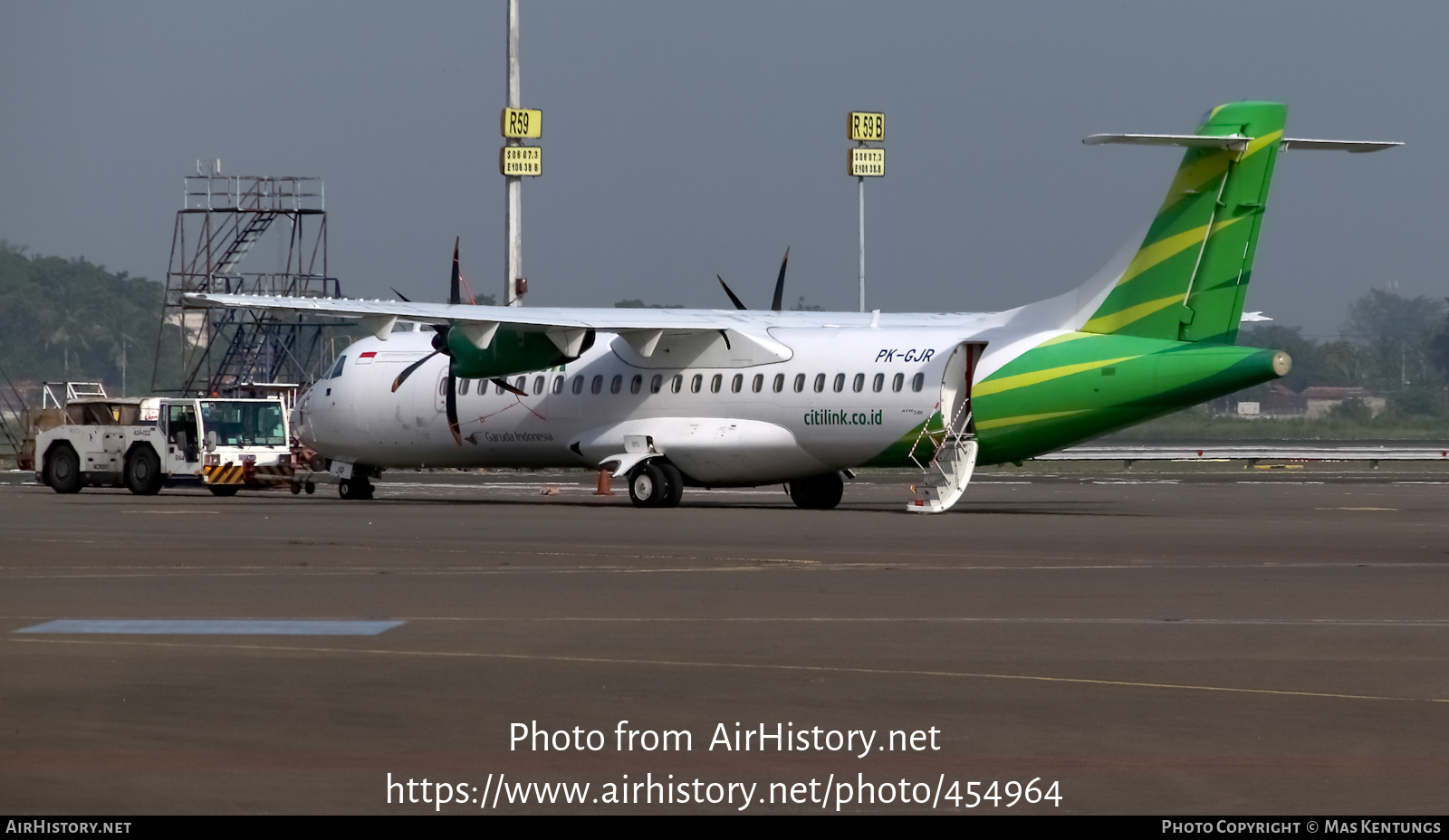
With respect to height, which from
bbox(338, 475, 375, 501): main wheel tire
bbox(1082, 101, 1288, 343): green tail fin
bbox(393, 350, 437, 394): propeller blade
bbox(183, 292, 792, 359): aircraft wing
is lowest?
bbox(338, 475, 375, 501): main wheel tire

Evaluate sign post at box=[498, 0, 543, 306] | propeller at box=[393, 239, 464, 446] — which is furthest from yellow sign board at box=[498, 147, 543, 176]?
propeller at box=[393, 239, 464, 446]

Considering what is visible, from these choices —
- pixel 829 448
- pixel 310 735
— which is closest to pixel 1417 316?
pixel 829 448

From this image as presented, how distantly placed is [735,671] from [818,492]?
19790mm

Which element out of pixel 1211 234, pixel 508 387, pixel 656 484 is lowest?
pixel 656 484

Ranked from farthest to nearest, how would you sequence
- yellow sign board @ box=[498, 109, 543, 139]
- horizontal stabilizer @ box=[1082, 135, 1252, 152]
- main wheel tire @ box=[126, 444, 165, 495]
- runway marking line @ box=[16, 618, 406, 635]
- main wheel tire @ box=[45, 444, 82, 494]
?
yellow sign board @ box=[498, 109, 543, 139]
main wheel tire @ box=[45, 444, 82, 494]
main wheel tire @ box=[126, 444, 165, 495]
horizontal stabilizer @ box=[1082, 135, 1252, 152]
runway marking line @ box=[16, 618, 406, 635]

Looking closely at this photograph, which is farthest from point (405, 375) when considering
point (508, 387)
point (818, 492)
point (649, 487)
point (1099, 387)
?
point (1099, 387)

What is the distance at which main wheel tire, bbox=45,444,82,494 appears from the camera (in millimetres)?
36156

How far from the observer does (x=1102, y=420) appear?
84.9ft

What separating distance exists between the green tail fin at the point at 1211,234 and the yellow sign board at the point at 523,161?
23.6 metres

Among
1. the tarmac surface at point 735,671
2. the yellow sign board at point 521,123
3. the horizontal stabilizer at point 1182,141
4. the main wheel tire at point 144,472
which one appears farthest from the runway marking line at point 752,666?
the yellow sign board at point 521,123

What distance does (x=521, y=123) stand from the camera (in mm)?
46062

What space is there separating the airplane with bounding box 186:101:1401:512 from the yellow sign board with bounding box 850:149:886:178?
15.7 metres

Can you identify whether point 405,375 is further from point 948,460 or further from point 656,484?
point 948,460

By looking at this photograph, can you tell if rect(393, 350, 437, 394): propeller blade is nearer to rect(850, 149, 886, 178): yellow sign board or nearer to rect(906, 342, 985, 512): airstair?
rect(906, 342, 985, 512): airstair
